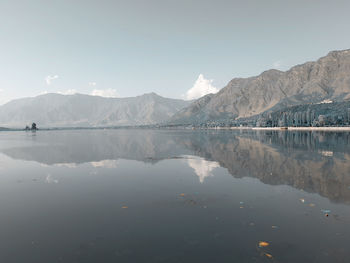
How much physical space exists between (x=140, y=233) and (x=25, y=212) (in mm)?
7072

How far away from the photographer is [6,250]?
839cm

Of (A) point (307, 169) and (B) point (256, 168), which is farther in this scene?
(B) point (256, 168)

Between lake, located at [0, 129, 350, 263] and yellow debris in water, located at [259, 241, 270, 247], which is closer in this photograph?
lake, located at [0, 129, 350, 263]

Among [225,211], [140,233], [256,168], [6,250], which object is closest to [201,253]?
[140,233]

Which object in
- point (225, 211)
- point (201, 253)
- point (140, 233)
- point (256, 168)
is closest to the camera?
point (201, 253)

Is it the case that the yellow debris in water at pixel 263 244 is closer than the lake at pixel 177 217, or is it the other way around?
the lake at pixel 177 217

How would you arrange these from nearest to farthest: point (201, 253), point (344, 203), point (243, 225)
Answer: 1. point (201, 253)
2. point (243, 225)
3. point (344, 203)

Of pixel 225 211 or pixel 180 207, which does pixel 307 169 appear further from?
pixel 180 207

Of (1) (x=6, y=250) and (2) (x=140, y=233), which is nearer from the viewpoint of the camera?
(1) (x=6, y=250)

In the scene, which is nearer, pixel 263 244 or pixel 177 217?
pixel 263 244

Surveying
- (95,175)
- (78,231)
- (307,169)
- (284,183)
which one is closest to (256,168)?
(307,169)

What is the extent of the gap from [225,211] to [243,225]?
186 cm

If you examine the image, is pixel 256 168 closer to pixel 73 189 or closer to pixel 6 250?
pixel 73 189

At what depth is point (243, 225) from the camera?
10227mm
